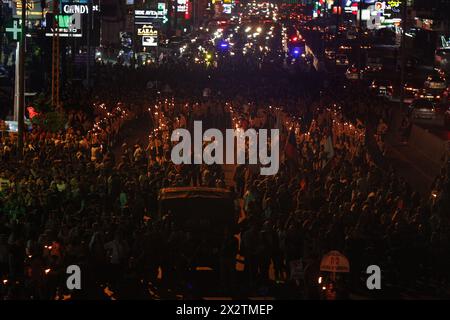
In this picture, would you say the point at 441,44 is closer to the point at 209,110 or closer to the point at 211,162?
the point at 209,110

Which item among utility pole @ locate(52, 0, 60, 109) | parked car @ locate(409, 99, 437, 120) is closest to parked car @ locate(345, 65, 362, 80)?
parked car @ locate(409, 99, 437, 120)

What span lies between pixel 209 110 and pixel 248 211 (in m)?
21.5

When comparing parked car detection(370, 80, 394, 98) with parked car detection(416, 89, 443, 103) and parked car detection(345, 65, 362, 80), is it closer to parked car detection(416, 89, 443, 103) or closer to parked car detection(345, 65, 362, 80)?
parked car detection(416, 89, 443, 103)

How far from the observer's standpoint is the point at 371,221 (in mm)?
17109

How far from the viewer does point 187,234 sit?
16.4 metres

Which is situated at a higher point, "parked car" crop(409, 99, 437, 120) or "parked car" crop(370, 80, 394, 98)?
"parked car" crop(409, 99, 437, 120)

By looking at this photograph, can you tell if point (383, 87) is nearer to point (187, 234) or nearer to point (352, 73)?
point (352, 73)

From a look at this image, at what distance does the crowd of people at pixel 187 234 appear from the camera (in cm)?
1520
